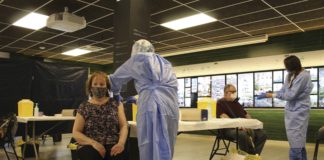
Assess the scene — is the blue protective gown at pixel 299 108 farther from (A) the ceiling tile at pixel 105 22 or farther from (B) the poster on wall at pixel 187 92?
(B) the poster on wall at pixel 187 92

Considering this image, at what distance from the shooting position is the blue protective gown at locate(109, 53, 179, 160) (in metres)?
2.13

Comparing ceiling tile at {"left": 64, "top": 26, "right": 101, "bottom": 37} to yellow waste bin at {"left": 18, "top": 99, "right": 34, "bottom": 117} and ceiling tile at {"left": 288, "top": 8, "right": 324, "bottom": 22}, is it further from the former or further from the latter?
ceiling tile at {"left": 288, "top": 8, "right": 324, "bottom": 22}

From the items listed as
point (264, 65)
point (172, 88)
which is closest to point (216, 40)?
point (264, 65)

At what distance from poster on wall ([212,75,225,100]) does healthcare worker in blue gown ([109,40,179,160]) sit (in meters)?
6.07

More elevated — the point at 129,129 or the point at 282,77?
the point at 282,77

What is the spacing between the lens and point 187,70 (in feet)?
29.9

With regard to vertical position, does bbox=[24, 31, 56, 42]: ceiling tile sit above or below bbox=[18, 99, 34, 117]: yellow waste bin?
above

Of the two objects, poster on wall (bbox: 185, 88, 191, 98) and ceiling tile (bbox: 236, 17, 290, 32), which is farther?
poster on wall (bbox: 185, 88, 191, 98)

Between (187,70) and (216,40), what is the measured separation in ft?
5.97

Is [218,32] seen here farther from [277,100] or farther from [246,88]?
[277,100]

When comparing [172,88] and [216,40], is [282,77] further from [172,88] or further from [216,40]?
[172,88]

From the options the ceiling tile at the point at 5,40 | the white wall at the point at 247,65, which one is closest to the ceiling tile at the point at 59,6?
the ceiling tile at the point at 5,40

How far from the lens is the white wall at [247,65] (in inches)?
262

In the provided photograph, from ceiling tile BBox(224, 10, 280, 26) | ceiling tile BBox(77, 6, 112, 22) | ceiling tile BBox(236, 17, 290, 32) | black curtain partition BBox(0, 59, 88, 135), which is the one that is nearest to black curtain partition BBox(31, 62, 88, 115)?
black curtain partition BBox(0, 59, 88, 135)
